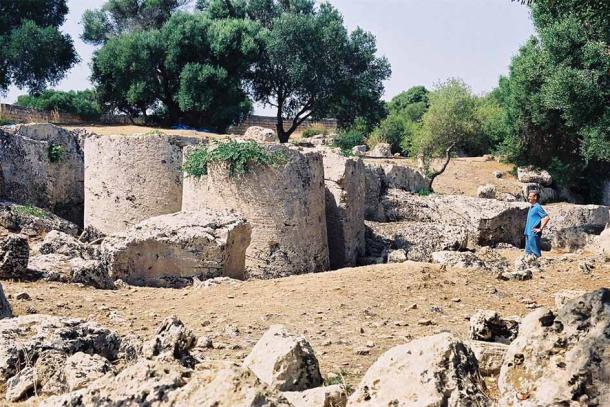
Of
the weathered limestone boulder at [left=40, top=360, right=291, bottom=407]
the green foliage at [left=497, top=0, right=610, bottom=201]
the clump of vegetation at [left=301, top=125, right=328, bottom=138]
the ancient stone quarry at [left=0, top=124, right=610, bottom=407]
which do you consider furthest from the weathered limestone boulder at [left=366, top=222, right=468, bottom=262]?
the clump of vegetation at [left=301, top=125, right=328, bottom=138]

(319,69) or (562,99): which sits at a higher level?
(319,69)

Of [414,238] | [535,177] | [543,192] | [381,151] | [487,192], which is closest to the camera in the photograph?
[414,238]

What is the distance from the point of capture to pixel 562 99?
17.3 metres

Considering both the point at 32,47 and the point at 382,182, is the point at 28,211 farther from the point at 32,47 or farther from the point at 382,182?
the point at 32,47

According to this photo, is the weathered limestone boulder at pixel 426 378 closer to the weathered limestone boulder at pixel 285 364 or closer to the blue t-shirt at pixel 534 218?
the weathered limestone boulder at pixel 285 364

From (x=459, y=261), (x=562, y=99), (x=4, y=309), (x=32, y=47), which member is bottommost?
(x=4, y=309)

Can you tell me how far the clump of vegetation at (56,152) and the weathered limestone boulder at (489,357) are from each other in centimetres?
1069

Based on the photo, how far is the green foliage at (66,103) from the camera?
31.9 metres

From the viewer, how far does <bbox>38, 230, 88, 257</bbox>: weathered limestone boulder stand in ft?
31.9

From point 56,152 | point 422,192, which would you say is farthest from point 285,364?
point 422,192

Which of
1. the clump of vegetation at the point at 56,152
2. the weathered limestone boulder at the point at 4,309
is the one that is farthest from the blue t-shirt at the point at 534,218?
the clump of vegetation at the point at 56,152

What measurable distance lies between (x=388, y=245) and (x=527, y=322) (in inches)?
383

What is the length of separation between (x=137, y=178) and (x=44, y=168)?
103 inches

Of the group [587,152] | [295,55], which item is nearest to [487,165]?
[295,55]
